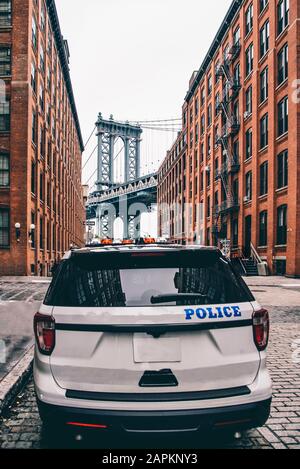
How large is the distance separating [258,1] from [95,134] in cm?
9021

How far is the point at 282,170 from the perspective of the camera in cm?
2745

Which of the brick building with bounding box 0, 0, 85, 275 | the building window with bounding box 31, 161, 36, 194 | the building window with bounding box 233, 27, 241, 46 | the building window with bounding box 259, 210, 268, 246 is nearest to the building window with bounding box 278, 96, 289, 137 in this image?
the building window with bounding box 259, 210, 268, 246

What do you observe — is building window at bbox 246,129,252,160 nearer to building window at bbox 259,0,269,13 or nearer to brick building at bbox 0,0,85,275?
building window at bbox 259,0,269,13

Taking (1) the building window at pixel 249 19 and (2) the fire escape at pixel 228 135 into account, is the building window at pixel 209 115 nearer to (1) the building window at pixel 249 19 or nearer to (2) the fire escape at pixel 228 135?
(2) the fire escape at pixel 228 135

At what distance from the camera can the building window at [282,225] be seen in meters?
26.7

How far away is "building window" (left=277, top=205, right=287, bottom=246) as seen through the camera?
26734 mm

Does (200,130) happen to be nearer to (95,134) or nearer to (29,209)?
(29,209)

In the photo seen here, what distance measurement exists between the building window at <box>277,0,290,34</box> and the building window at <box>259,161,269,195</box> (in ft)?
28.5

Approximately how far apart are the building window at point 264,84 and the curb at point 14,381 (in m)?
28.8

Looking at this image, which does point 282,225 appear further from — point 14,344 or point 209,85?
point 209,85

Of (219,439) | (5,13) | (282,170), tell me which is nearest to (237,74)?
(282,170)

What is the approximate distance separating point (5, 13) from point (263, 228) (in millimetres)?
22102

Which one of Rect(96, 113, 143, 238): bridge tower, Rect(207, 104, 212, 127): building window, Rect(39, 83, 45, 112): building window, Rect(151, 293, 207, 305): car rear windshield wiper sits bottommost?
Rect(151, 293, 207, 305): car rear windshield wiper

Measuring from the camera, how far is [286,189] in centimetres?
2630
